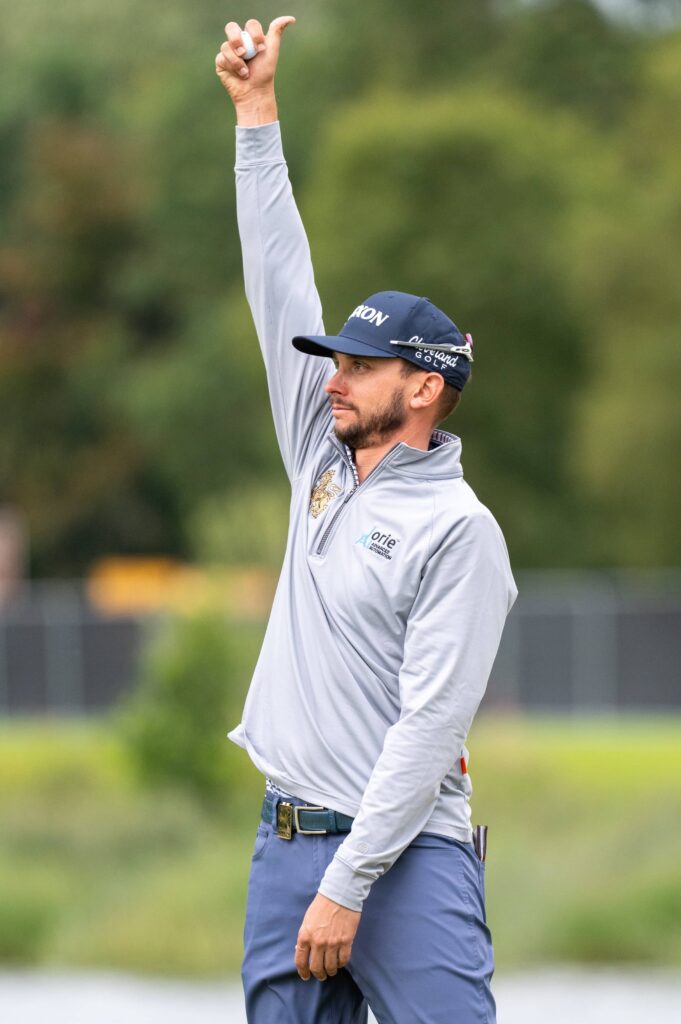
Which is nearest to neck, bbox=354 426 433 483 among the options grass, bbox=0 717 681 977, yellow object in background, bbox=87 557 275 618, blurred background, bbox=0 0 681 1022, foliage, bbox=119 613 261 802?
grass, bbox=0 717 681 977

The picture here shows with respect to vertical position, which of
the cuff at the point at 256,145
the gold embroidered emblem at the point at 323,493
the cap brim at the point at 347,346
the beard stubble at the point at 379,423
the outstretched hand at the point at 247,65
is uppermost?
the outstretched hand at the point at 247,65

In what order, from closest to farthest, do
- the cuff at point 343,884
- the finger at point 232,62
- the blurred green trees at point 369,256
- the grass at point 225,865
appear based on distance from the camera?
the cuff at point 343,884 → the finger at point 232,62 → the grass at point 225,865 → the blurred green trees at point 369,256

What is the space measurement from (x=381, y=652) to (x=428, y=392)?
51 centimetres

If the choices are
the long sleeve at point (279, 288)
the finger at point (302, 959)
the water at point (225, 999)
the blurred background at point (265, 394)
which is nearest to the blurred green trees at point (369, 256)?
the blurred background at point (265, 394)

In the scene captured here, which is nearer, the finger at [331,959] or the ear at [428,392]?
the finger at [331,959]

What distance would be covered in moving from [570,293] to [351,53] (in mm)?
9608

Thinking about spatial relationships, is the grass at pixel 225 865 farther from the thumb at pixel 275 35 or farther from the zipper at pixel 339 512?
the thumb at pixel 275 35

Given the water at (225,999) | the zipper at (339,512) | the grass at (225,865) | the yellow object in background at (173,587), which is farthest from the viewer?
the yellow object in background at (173,587)

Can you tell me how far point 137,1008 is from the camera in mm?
9055

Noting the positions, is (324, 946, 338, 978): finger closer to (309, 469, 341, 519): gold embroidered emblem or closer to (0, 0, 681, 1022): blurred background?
(309, 469, 341, 519): gold embroidered emblem

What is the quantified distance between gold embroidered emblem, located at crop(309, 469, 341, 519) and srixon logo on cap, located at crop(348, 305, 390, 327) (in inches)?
11.7

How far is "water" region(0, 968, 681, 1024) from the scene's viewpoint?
8688 millimetres

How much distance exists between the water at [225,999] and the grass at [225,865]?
0.79 feet

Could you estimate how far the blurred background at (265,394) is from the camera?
616 inches
